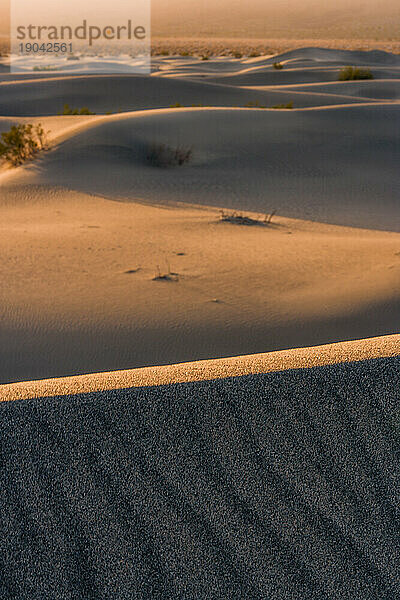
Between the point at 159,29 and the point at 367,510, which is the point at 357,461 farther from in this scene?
the point at 159,29

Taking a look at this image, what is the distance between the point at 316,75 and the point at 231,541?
29905 millimetres

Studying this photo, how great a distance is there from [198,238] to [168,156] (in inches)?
196

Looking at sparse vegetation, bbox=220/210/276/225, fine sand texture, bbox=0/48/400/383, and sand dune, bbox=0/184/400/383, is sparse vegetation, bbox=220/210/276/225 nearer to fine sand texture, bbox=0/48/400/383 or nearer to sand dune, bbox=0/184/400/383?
fine sand texture, bbox=0/48/400/383

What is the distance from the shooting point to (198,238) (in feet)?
19.9

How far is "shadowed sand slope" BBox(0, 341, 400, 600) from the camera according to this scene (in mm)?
1844

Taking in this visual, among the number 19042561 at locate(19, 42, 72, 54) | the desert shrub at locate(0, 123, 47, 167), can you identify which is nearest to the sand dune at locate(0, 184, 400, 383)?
the desert shrub at locate(0, 123, 47, 167)

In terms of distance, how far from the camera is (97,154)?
10547 mm

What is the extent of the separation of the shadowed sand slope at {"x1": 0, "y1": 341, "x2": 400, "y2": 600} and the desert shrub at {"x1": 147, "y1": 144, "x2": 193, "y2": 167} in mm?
8546

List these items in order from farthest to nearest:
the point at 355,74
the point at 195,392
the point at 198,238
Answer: the point at 355,74 → the point at 198,238 → the point at 195,392

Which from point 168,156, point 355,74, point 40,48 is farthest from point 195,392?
point 40,48

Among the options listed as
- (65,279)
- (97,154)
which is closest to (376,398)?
(65,279)

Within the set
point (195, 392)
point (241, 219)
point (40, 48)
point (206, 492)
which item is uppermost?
point (40, 48)

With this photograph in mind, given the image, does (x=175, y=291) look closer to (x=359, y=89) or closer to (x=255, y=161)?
(x=255, y=161)

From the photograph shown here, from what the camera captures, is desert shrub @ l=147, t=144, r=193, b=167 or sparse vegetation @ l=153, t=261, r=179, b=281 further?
desert shrub @ l=147, t=144, r=193, b=167
